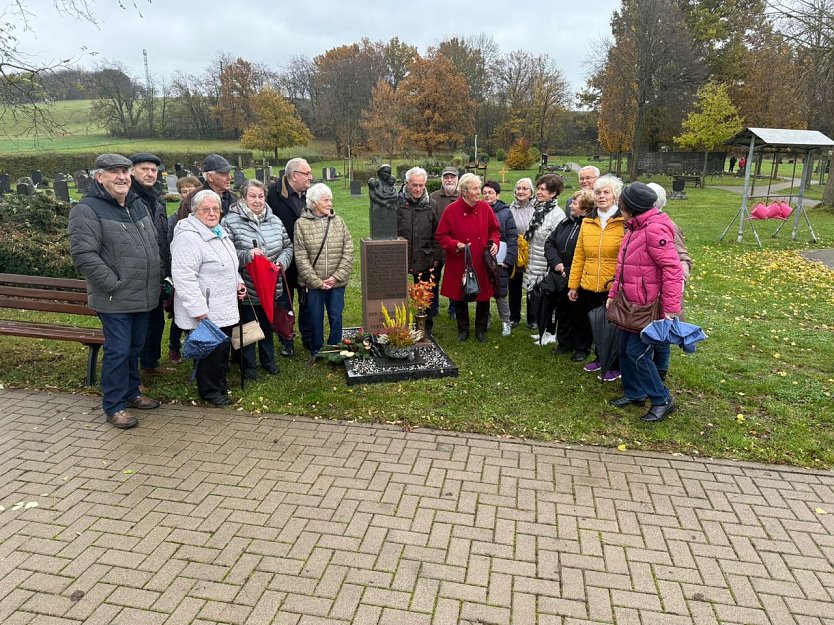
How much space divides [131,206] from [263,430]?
2.21 m

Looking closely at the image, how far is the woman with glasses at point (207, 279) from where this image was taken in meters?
4.57

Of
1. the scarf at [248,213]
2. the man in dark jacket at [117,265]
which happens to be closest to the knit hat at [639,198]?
the scarf at [248,213]

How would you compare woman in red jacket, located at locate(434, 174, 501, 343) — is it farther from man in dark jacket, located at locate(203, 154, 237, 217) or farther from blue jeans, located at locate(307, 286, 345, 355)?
man in dark jacket, located at locate(203, 154, 237, 217)

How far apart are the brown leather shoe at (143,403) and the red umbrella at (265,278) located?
1.30 meters

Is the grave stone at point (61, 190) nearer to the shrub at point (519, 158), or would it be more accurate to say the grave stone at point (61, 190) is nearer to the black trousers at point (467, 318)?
the black trousers at point (467, 318)

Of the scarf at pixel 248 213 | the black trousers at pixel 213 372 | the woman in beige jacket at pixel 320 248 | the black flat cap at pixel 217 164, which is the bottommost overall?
the black trousers at pixel 213 372

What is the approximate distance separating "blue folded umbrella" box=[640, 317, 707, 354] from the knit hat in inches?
35.8

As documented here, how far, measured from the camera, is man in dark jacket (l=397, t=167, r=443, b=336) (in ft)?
20.9

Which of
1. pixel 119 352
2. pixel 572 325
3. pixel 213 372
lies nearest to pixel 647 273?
pixel 572 325

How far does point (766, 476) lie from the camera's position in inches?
156

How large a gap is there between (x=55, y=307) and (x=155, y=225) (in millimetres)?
1440

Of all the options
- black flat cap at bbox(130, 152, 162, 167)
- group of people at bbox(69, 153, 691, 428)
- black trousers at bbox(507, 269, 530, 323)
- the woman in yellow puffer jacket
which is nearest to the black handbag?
group of people at bbox(69, 153, 691, 428)

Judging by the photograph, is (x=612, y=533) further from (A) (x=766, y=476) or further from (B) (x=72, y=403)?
(B) (x=72, y=403)

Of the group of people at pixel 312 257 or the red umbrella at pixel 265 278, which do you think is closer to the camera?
the group of people at pixel 312 257
